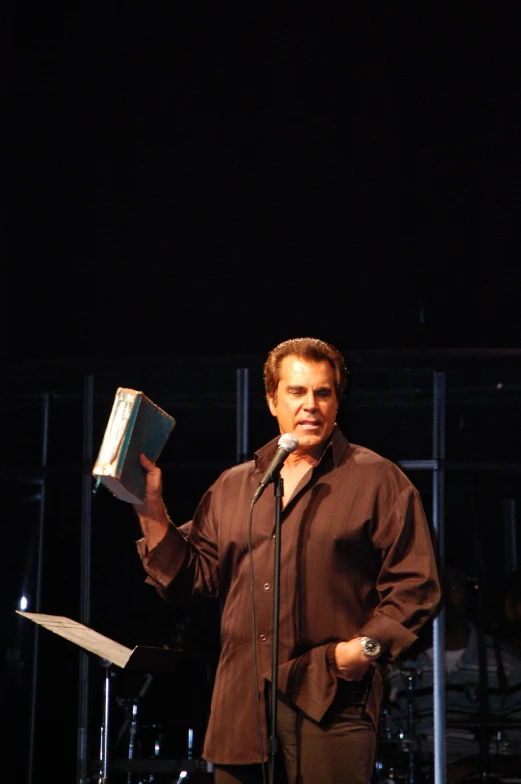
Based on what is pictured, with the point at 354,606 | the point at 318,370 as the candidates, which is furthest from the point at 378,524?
the point at 318,370

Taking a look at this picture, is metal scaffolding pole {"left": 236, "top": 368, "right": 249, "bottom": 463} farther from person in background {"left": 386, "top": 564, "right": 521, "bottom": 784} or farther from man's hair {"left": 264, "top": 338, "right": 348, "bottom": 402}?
man's hair {"left": 264, "top": 338, "right": 348, "bottom": 402}

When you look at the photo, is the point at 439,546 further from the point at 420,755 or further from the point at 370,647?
the point at 370,647

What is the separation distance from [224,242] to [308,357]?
305cm

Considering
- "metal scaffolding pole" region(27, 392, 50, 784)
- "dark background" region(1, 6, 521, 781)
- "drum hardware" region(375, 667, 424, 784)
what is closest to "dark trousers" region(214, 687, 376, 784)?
"drum hardware" region(375, 667, 424, 784)

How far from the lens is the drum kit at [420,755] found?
196 inches

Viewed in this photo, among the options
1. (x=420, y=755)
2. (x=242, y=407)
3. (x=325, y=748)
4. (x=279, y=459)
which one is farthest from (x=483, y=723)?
(x=279, y=459)

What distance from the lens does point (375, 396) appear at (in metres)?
5.57

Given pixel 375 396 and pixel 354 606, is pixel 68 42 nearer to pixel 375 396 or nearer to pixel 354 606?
pixel 375 396

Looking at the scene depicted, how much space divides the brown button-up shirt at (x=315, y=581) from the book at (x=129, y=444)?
0.26m

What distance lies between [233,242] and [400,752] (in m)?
2.93

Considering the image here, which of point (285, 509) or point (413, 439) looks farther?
point (413, 439)

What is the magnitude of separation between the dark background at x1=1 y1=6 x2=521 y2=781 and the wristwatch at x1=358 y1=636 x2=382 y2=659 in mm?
2853

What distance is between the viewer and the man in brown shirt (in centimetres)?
251

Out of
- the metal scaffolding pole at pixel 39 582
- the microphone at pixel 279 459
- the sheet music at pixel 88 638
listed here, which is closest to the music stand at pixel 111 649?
the sheet music at pixel 88 638
